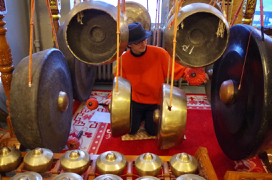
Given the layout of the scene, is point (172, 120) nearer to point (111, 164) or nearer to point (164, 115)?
point (164, 115)

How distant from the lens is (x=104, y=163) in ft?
3.24

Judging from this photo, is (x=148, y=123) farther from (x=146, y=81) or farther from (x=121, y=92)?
(x=121, y=92)

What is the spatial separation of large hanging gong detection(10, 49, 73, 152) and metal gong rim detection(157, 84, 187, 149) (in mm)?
624

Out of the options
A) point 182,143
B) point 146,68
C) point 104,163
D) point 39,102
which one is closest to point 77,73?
point 146,68

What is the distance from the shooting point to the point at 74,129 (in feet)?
6.92

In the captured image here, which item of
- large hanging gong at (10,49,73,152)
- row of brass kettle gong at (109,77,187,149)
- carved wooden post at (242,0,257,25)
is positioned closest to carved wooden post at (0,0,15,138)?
large hanging gong at (10,49,73,152)

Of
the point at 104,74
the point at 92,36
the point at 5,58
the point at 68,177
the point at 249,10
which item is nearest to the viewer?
the point at 68,177

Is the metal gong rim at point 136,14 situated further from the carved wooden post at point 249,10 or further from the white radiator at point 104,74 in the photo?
the white radiator at point 104,74

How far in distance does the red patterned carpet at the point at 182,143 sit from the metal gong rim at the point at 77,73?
Answer: 248mm

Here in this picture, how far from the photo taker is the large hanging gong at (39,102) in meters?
1.10

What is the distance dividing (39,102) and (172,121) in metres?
0.68

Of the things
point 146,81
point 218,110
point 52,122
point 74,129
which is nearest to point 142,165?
point 52,122

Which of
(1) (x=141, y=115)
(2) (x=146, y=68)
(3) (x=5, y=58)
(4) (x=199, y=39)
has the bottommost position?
(1) (x=141, y=115)

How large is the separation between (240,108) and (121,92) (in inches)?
26.0
